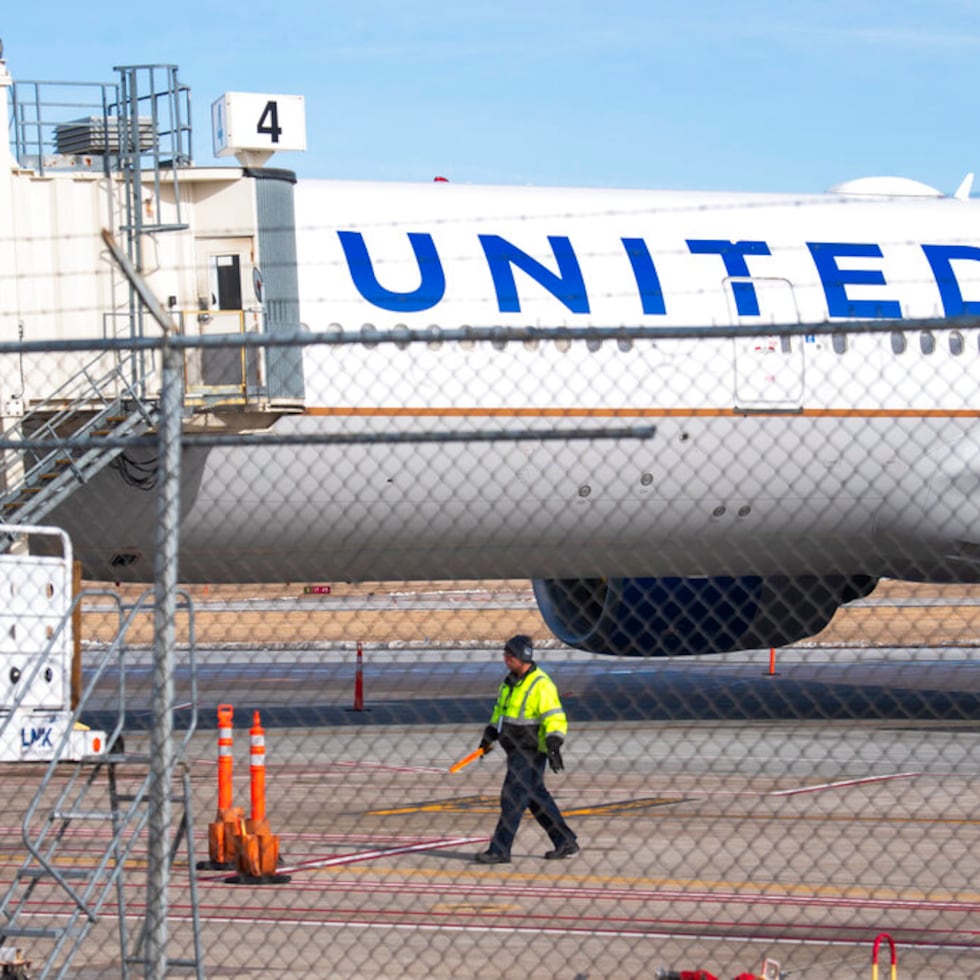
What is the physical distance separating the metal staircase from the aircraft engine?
6511 millimetres

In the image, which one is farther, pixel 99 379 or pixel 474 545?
pixel 474 545

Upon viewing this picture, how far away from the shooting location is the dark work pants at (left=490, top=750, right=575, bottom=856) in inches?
428

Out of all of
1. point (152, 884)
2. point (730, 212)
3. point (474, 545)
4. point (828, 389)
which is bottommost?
point (152, 884)

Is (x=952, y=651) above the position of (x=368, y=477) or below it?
below

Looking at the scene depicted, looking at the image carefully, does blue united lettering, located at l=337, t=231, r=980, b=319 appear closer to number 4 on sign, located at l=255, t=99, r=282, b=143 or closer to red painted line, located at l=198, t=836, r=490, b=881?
number 4 on sign, located at l=255, t=99, r=282, b=143

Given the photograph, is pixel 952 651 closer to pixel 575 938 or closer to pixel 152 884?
pixel 575 938

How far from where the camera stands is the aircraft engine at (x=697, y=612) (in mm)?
19438

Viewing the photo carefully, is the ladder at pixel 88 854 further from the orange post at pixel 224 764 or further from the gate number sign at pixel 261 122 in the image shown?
the gate number sign at pixel 261 122

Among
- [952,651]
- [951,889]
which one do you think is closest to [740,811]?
[951,889]

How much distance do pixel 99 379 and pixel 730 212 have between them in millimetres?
6483

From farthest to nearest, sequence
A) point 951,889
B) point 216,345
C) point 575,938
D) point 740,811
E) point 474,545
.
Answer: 1. point 474,545
2. point 740,811
3. point 951,889
4. point 575,938
5. point 216,345

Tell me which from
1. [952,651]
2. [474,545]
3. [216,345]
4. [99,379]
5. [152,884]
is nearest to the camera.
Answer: [152,884]

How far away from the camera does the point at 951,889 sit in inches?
395

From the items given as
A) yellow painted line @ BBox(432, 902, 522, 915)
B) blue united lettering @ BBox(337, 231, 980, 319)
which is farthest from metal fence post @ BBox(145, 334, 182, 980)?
blue united lettering @ BBox(337, 231, 980, 319)
